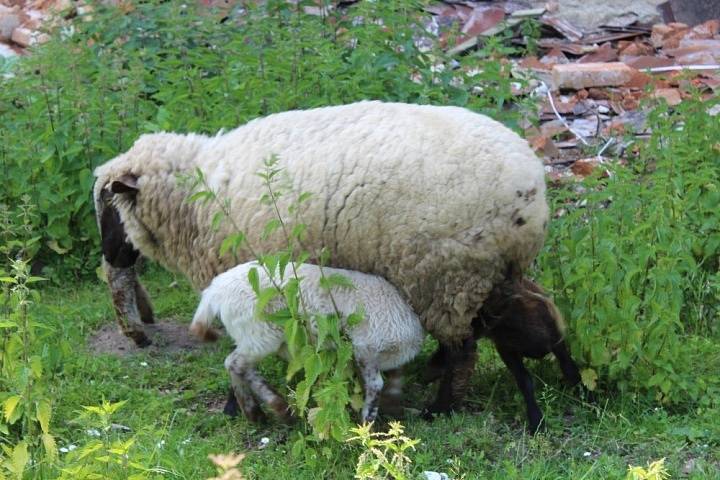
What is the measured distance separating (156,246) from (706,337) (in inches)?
119

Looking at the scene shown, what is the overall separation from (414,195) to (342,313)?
0.61m

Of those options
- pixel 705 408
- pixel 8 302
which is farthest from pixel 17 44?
pixel 705 408

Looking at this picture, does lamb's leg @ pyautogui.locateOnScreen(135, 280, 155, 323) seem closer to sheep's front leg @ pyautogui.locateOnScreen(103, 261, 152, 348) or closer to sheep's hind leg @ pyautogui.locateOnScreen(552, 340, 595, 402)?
sheep's front leg @ pyautogui.locateOnScreen(103, 261, 152, 348)

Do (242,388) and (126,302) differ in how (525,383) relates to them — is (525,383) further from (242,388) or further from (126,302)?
(126,302)

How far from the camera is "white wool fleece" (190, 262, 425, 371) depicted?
534cm

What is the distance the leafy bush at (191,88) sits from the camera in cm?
753

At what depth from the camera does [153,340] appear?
7.04 m

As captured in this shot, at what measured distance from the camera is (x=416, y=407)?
5.91 m

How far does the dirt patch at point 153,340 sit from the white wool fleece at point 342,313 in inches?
51.9

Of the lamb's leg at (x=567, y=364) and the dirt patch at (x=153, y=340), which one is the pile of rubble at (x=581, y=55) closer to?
the lamb's leg at (x=567, y=364)

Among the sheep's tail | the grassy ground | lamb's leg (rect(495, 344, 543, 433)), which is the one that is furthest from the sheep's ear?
lamb's leg (rect(495, 344, 543, 433))

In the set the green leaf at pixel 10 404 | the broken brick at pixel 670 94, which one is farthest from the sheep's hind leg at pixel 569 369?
the broken brick at pixel 670 94

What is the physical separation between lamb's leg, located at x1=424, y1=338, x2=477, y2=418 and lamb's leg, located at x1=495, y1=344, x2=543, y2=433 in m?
0.15

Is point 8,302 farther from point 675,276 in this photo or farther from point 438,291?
point 675,276
